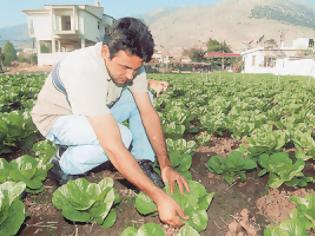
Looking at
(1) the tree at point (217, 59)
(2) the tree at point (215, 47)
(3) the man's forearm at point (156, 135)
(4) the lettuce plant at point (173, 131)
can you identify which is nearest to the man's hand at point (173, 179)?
(3) the man's forearm at point (156, 135)

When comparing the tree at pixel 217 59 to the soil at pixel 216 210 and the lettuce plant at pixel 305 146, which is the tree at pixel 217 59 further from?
the soil at pixel 216 210

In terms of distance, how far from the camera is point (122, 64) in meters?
2.48

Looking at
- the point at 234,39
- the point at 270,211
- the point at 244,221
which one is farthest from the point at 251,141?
the point at 234,39

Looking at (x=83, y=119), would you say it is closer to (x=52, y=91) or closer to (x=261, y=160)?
(x=52, y=91)

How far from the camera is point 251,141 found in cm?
392

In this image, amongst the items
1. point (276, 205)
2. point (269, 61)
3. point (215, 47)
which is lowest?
point (276, 205)

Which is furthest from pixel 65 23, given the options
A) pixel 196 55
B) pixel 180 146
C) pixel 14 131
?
pixel 180 146

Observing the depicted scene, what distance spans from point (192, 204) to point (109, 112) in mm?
819

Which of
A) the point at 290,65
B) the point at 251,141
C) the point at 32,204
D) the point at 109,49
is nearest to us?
the point at 109,49

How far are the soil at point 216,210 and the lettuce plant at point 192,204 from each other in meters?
0.20

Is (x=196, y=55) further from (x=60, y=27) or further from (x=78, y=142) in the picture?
(x=78, y=142)

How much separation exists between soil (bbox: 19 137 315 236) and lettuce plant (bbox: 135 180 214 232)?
202 millimetres

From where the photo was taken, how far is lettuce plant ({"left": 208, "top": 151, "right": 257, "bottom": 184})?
131 inches

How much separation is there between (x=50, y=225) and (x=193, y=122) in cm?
417
